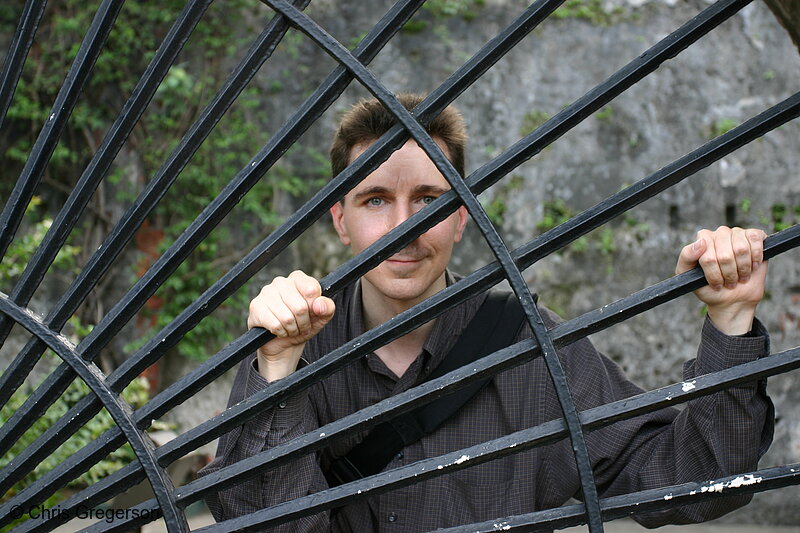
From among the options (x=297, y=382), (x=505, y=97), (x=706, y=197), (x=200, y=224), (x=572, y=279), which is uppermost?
(x=505, y=97)

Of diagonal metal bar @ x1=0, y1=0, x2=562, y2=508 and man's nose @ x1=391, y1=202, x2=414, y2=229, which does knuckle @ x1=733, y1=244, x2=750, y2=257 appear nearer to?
diagonal metal bar @ x1=0, y1=0, x2=562, y2=508

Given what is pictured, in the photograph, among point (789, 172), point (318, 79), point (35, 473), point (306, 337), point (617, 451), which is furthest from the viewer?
point (318, 79)

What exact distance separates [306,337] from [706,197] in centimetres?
395

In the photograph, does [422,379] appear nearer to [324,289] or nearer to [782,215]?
[324,289]

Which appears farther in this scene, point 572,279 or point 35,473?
point 572,279

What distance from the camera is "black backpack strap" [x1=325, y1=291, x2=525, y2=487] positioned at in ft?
5.59

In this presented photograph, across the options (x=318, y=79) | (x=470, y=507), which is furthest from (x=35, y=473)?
(x=318, y=79)

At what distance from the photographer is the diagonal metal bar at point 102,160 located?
1313 mm

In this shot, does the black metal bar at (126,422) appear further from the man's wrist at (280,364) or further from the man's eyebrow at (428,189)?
the man's eyebrow at (428,189)

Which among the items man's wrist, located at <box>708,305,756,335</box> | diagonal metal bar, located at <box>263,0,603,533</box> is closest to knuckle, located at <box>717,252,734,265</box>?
man's wrist, located at <box>708,305,756,335</box>

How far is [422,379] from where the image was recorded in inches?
72.2

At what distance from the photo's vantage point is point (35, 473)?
10.1ft

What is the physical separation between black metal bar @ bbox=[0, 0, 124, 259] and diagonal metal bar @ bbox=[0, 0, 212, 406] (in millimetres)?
79

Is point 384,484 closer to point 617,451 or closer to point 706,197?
point 617,451
